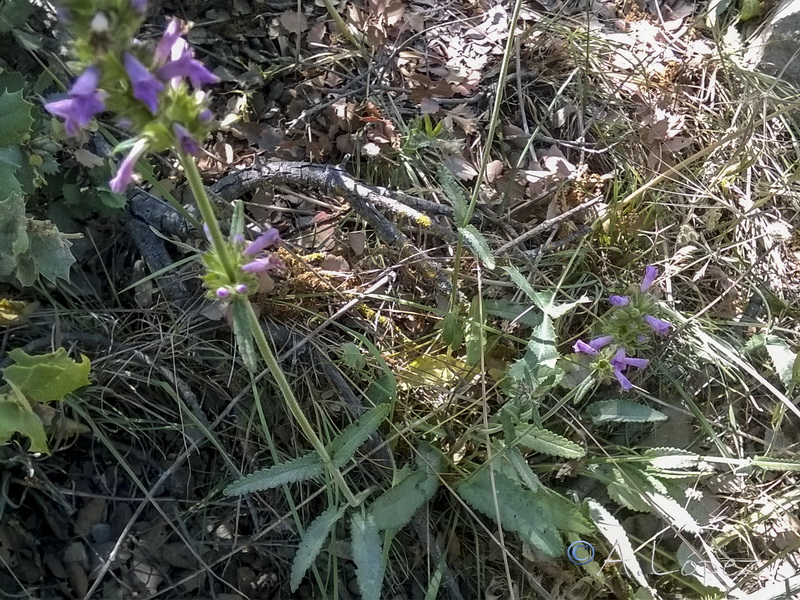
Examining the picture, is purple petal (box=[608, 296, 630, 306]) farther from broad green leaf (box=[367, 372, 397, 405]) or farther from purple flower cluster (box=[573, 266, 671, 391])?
broad green leaf (box=[367, 372, 397, 405])

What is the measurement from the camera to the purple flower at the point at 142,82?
3.70ft

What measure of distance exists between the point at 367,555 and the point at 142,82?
1.62m

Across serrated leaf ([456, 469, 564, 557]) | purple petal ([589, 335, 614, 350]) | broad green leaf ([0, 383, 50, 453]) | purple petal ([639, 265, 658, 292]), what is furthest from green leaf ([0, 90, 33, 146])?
purple petal ([639, 265, 658, 292])

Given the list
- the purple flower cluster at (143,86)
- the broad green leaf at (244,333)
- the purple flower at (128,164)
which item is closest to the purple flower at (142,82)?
the purple flower cluster at (143,86)

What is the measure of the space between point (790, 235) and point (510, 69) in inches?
59.6

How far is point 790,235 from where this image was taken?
9.52 feet

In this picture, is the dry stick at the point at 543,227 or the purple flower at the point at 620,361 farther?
the dry stick at the point at 543,227

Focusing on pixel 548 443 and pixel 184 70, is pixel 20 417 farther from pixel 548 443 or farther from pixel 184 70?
pixel 548 443

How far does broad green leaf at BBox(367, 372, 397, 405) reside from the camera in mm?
2352

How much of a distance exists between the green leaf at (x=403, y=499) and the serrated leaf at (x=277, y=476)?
27 cm

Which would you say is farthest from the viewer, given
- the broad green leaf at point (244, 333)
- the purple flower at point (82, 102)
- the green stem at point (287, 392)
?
the green stem at point (287, 392)

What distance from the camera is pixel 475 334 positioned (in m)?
2.49

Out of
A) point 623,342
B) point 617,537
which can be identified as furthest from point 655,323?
point 617,537

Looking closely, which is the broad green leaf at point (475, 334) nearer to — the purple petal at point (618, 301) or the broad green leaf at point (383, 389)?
the broad green leaf at point (383, 389)
